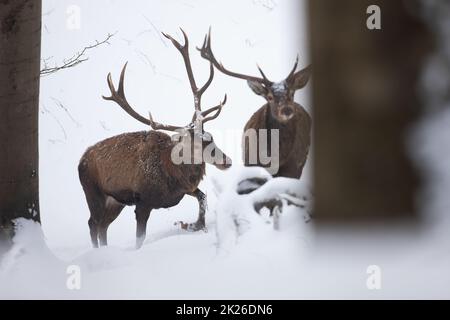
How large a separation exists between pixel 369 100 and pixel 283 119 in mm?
432

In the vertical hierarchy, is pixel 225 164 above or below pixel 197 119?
below

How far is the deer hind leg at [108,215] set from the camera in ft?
11.3

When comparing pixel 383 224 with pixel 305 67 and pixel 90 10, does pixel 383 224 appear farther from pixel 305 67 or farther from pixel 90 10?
pixel 90 10

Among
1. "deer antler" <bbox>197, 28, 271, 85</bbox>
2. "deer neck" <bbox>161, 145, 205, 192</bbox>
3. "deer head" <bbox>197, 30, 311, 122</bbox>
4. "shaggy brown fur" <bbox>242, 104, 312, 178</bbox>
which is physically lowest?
"deer neck" <bbox>161, 145, 205, 192</bbox>

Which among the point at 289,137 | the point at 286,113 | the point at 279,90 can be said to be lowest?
the point at 289,137

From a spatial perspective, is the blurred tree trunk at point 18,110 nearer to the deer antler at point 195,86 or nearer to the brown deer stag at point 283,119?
the deer antler at point 195,86

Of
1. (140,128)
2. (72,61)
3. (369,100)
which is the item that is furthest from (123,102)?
(369,100)

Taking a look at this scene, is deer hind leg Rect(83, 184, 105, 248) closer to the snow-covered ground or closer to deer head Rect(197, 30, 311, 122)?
the snow-covered ground

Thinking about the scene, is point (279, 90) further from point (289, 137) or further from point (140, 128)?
point (140, 128)

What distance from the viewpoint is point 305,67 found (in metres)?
3.39

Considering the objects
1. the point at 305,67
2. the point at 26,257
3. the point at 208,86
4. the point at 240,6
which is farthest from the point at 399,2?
the point at 26,257

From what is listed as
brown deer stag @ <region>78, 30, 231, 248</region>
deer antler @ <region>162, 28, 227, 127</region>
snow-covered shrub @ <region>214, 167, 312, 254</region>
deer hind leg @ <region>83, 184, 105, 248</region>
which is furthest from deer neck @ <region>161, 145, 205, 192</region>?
deer hind leg @ <region>83, 184, 105, 248</region>

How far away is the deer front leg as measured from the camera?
11.3 feet

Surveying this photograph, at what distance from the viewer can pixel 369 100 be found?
10.9 ft
